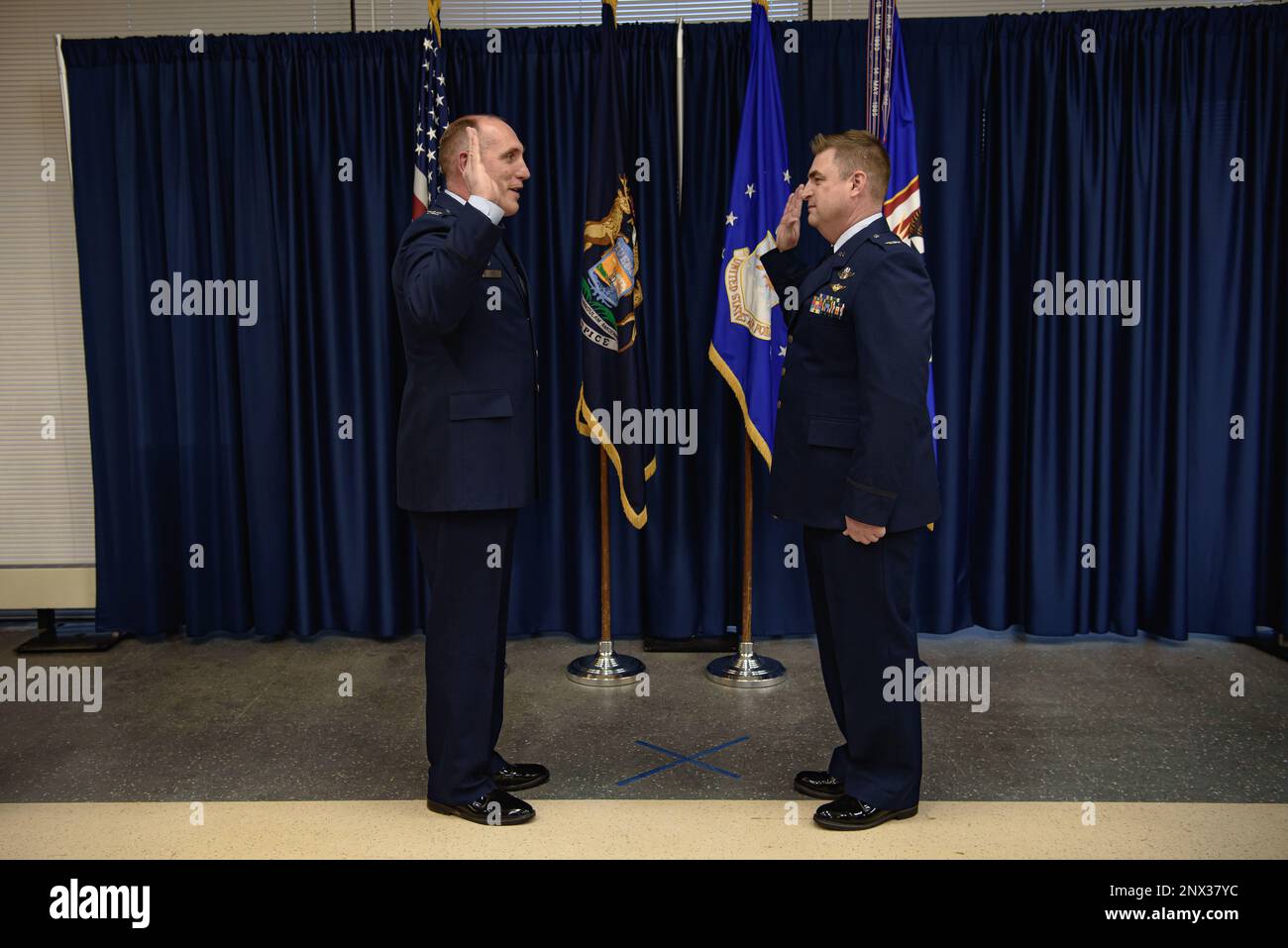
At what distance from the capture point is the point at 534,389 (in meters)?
2.55

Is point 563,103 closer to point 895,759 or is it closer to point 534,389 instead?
point 534,389

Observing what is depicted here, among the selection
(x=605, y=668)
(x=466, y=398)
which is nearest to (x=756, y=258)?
(x=605, y=668)

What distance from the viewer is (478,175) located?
2.28 m

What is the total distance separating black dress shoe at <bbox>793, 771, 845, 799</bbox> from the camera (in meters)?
2.67

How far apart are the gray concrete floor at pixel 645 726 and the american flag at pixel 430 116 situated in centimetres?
184

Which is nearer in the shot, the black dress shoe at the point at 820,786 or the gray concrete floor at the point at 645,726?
the black dress shoe at the point at 820,786

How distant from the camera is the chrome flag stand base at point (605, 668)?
3756 mm

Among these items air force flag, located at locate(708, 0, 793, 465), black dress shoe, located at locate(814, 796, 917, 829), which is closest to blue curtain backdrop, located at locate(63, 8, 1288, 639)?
air force flag, located at locate(708, 0, 793, 465)

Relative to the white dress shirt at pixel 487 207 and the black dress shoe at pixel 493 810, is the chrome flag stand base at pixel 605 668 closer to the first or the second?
the black dress shoe at pixel 493 810

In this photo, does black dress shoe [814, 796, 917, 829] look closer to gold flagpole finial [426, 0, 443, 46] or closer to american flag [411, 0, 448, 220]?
american flag [411, 0, 448, 220]

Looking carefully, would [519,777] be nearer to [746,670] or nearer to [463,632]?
[463,632]

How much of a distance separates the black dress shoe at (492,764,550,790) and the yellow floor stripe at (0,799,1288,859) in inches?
4.9

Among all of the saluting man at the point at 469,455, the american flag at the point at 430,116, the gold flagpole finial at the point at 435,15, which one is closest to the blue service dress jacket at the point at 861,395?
the saluting man at the point at 469,455

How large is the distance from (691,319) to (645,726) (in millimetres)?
1739
